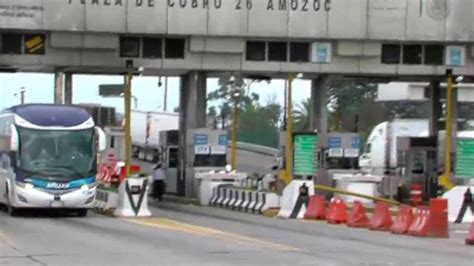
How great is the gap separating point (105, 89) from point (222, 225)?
141 ft

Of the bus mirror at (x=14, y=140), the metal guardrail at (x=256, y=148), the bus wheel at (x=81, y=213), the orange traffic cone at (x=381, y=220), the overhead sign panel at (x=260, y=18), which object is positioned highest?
the overhead sign panel at (x=260, y=18)

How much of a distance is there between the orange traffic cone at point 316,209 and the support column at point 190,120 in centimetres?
1266

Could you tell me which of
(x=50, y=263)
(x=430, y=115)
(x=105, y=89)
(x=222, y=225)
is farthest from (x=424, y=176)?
(x=105, y=89)

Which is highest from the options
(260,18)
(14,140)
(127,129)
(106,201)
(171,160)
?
(260,18)

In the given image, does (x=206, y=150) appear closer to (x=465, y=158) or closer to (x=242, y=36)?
(x=242, y=36)

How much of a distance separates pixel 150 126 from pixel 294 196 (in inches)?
1774

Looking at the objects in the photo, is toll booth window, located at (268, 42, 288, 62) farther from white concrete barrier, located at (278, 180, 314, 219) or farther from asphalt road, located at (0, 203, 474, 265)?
asphalt road, located at (0, 203, 474, 265)

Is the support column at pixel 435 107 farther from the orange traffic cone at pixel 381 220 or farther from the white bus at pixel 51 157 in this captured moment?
the white bus at pixel 51 157

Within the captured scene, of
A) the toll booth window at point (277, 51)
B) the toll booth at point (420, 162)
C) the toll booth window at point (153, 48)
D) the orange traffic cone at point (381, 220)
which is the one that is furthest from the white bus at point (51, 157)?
the toll booth at point (420, 162)

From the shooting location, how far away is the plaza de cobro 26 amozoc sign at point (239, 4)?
38125 millimetres

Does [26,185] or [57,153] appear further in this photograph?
[57,153]

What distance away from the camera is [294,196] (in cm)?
3002

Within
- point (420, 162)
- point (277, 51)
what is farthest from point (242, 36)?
point (420, 162)

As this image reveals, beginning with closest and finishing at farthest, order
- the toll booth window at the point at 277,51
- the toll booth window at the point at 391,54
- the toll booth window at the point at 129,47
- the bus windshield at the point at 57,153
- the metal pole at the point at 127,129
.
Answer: the bus windshield at the point at 57,153 → the metal pole at the point at 127,129 → the toll booth window at the point at 129,47 → the toll booth window at the point at 277,51 → the toll booth window at the point at 391,54
